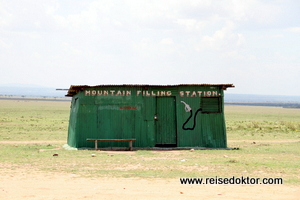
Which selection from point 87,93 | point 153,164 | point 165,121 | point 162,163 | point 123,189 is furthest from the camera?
point 165,121

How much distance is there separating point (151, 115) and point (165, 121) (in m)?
0.71

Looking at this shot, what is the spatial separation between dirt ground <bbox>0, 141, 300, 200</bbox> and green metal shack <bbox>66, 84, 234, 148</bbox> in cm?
883

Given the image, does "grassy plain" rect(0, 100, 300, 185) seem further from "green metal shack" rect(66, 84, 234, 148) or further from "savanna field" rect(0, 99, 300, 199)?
"green metal shack" rect(66, 84, 234, 148)

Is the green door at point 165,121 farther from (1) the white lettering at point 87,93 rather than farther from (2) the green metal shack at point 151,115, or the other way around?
(1) the white lettering at point 87,93

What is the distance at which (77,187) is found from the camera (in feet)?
37.9

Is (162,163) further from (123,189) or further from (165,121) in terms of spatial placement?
(165,121)

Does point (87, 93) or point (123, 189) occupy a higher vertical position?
point (87, 93)

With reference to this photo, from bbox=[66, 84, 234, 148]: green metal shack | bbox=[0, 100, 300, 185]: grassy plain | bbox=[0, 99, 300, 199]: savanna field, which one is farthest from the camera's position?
bbox=[66, 84, 234, 148]: green metal shack

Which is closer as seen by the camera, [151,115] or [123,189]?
[123,189]

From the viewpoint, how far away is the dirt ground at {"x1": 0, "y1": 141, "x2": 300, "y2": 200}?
10633 mm

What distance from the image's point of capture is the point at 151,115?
2206 centimetres

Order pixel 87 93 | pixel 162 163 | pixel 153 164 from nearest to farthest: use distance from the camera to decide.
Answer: pixel 153 164 < pixel 162 163 < pixel 87 93

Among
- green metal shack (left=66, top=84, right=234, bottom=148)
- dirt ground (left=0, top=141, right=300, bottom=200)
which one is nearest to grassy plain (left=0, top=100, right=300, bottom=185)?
dirt ground (left=0, top=141, right=300, bottom=200)

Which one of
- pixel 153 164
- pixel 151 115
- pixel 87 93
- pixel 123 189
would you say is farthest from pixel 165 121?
pixel 123 189
